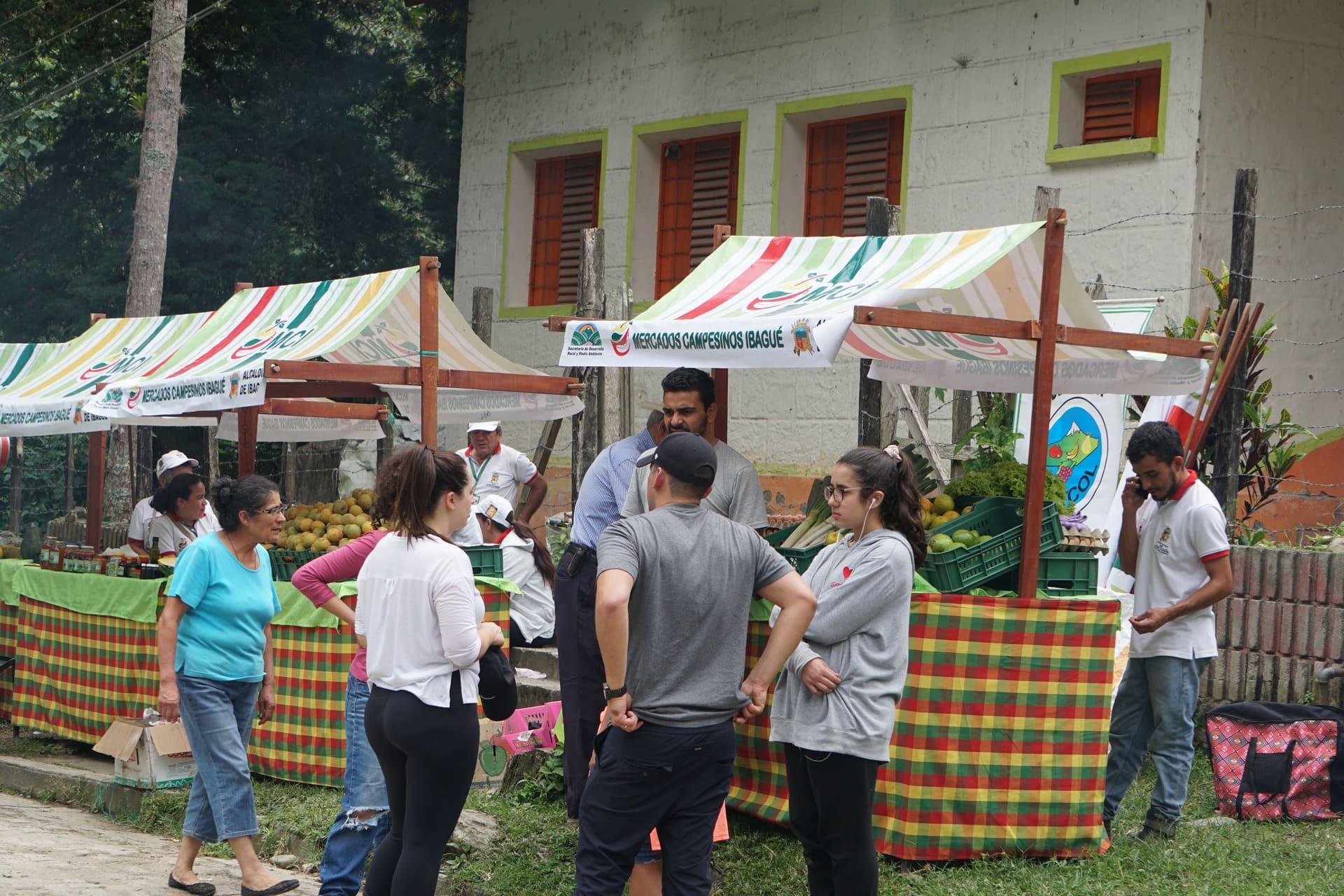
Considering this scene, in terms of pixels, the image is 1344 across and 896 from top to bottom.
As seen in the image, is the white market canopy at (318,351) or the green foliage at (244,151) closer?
the white market canopy at (318,351)

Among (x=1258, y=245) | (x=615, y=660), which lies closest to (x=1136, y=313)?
(x=1258, y=245)

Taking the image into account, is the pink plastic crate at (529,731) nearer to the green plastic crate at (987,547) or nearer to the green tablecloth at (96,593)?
the green tablecloth at (96,593)

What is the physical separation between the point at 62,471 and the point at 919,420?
15.1 m

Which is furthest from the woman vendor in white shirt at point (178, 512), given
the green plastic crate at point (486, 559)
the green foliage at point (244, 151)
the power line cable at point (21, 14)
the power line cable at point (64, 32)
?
the power line cable at point (21, 14)

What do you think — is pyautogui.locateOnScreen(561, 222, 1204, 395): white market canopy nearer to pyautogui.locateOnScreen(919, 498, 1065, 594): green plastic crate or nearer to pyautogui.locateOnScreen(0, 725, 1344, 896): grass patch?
pyautogui.locateOnScreen(919, 498, 1065, 594): green plastic crate

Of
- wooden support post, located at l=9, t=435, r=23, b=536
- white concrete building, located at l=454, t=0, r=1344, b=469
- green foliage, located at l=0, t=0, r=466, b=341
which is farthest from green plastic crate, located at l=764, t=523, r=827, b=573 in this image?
green foliage, located at l=0, t=0, r=466, b=341

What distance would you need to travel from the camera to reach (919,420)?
9.66 metres

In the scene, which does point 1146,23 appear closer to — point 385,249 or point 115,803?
point 115,803

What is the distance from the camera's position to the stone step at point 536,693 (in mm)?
9570

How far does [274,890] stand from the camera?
664 cm

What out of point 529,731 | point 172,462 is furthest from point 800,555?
point 172,462

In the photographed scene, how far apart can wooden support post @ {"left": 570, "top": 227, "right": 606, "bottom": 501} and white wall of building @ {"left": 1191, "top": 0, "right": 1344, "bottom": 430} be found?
4.24 meters

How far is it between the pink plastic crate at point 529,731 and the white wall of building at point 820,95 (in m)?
5.37

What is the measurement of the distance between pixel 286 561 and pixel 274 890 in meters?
2.59
